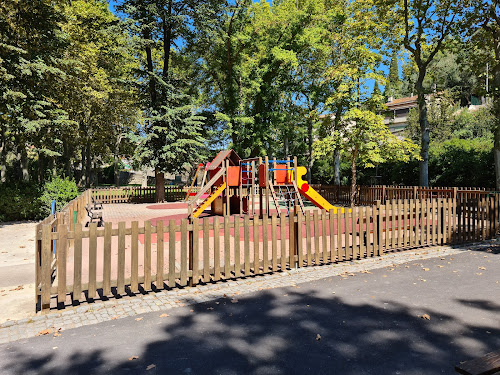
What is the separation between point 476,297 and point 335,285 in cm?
A: 221

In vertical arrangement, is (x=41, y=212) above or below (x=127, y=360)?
above

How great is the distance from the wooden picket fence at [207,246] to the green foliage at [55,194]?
22.9 ft

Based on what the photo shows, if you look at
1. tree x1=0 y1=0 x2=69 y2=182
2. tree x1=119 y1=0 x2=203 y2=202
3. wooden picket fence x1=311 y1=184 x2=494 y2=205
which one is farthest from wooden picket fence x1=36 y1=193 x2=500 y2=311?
tree x1=119 y1=0 x2=203 y2=202

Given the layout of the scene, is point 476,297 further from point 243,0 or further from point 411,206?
point 243,0

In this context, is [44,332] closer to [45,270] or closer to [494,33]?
[45,270]

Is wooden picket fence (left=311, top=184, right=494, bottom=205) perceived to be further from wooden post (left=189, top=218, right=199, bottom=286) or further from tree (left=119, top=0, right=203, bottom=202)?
wooden post (left=189, top=218, right=199, bottom=286)

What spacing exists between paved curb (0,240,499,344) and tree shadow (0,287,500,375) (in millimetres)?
276

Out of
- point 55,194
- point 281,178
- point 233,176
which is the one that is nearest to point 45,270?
point 233,176

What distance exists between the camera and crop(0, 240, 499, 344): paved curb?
4535 mm

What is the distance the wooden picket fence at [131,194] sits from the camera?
27.1m

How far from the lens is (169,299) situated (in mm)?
5531

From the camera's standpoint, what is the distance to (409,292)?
5.73 m

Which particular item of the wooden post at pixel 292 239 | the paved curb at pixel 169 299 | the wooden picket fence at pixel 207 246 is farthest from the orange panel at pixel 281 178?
the wooden post at pixel 292 239

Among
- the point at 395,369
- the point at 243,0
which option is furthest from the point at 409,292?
the point at 243,0
